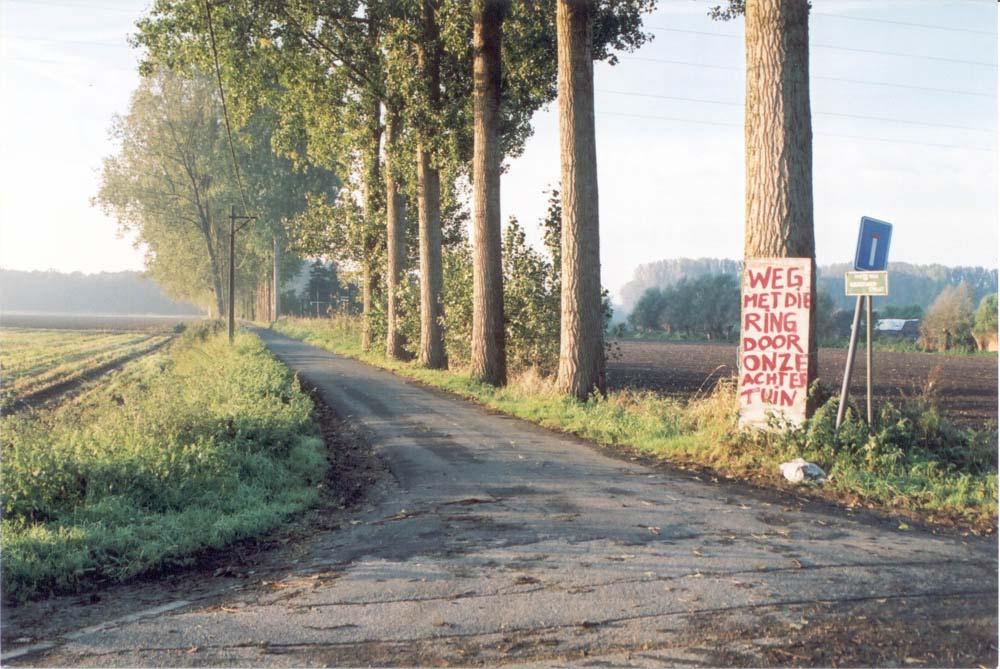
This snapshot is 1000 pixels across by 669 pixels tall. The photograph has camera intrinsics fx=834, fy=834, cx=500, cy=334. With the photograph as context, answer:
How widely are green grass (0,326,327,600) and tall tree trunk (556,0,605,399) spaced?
5.22 meters

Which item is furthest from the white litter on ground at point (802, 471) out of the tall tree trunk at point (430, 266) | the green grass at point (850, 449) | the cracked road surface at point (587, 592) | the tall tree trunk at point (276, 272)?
the tall tree trunk at point (276, 272)

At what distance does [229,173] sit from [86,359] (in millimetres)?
19923

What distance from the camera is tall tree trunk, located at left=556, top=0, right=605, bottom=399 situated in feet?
50.3

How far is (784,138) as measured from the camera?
10469 millimetres

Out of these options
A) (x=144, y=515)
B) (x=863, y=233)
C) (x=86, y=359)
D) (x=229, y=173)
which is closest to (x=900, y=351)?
(x=229, y=173)

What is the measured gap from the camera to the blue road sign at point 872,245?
938 cm

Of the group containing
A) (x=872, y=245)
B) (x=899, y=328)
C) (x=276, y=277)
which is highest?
(x=276, y=277)

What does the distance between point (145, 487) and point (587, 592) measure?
498cm

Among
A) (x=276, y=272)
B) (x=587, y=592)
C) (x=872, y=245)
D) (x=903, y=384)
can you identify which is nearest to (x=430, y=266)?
(x=903, y=384)

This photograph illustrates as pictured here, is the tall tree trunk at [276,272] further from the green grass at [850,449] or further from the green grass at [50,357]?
the green grass at [850,449]

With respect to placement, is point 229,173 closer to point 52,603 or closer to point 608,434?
point 608,434

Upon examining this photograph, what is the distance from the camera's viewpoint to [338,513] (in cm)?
855

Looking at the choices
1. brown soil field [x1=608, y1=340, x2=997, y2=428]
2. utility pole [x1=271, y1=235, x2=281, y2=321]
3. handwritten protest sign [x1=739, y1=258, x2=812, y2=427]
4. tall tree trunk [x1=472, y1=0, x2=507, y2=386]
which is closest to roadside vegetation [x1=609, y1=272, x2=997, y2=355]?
brown soil field [x1=608, y1=340, x2=997, y2=428]

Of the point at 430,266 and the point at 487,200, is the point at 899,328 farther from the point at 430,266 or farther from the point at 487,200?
the point at 487,200
